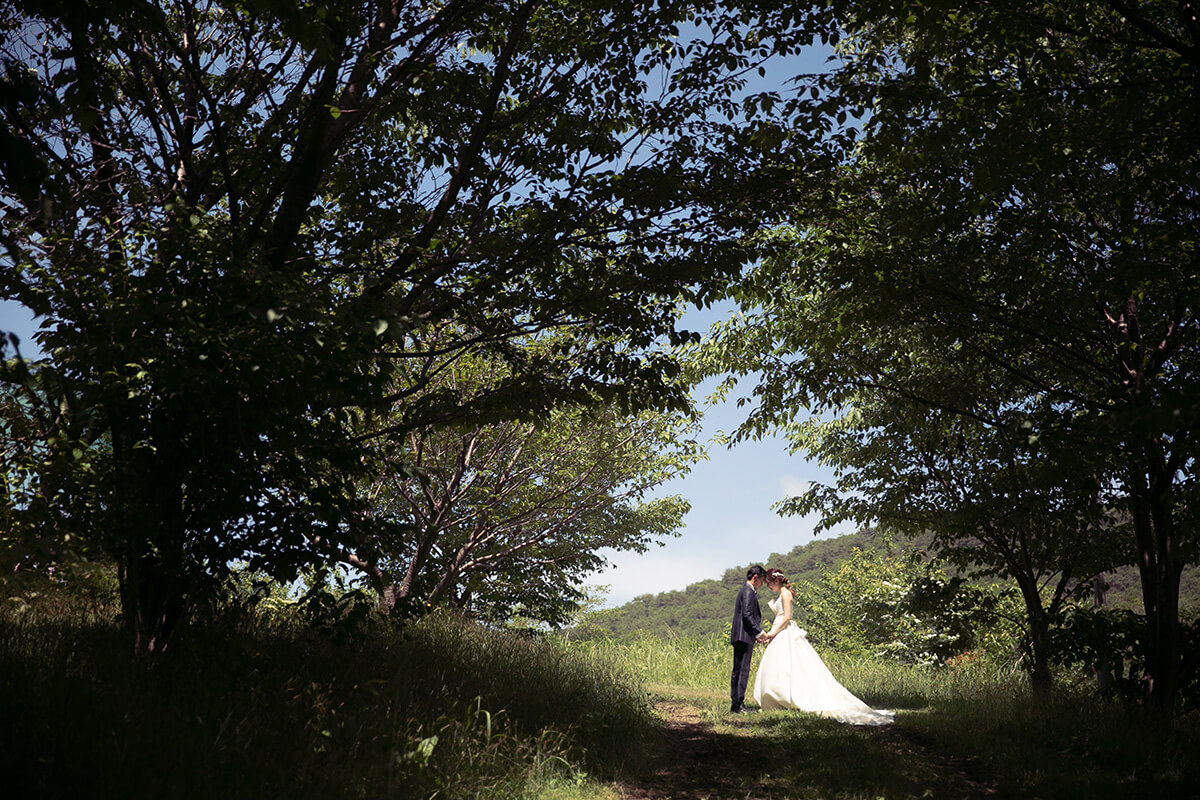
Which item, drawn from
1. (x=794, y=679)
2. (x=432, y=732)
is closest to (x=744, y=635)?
(x=794, y=679)

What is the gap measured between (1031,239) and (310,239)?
775cm

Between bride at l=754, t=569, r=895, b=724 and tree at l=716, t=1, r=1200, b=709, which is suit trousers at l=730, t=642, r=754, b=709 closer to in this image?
bride at l=754, t=569, r=895, b=724

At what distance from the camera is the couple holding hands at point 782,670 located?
10.7m

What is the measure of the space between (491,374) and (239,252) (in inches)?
330

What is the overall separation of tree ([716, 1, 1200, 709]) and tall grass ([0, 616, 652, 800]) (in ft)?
17.0

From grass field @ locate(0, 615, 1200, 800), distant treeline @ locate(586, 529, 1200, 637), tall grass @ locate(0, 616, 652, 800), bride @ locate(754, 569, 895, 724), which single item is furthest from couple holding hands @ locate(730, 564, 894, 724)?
distant treeline @ locate(586, 529, 1200, 637)

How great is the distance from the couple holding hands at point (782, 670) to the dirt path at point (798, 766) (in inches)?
56.1

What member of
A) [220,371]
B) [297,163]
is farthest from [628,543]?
[220,371]

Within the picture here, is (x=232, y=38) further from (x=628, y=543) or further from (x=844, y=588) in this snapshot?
(x=844, y=588)

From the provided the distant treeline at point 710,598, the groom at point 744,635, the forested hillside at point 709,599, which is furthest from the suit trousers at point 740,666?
the forested hillside at point 709,599

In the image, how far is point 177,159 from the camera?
7680 mm

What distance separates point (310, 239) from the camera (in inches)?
308

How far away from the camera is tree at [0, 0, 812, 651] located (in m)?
5.14

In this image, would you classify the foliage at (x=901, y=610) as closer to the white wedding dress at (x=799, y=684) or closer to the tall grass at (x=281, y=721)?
the white wedding dress at (x=799, y=684)
